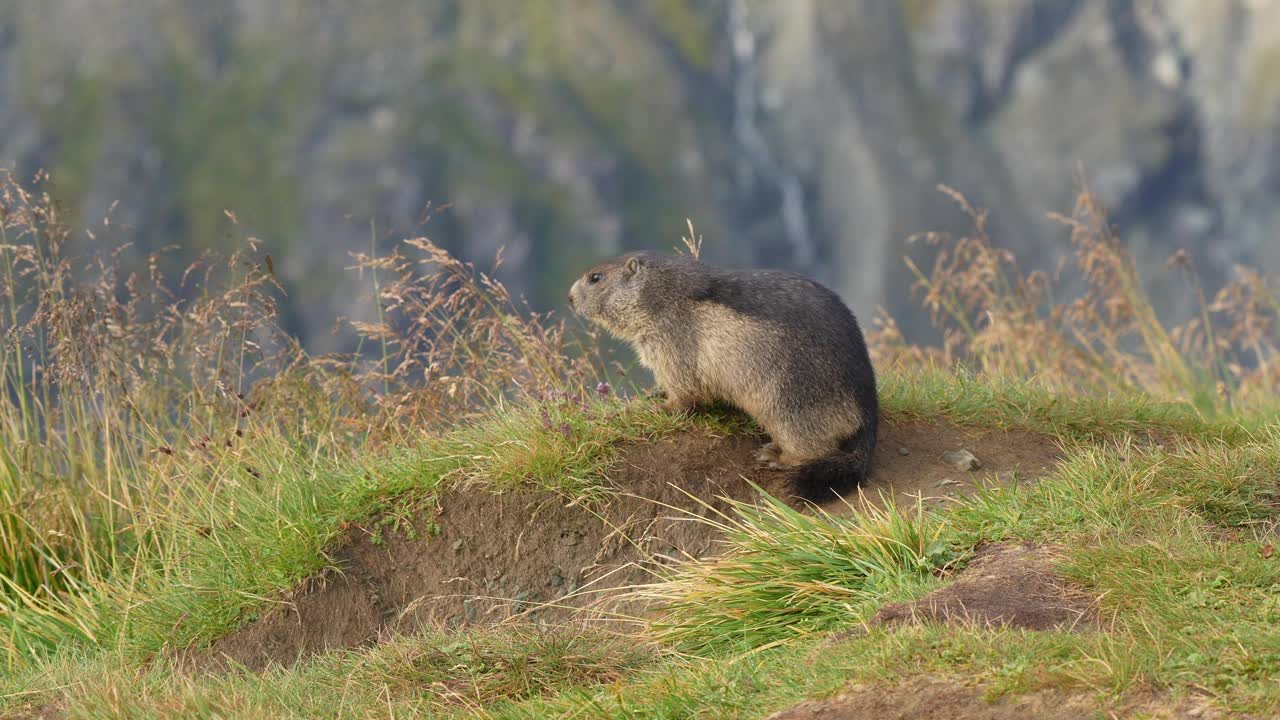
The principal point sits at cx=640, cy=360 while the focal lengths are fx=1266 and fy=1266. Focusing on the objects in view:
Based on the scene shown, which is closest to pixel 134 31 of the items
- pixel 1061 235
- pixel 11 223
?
pixel 1061 235

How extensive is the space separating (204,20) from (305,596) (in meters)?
140

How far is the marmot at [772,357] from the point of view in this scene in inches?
258

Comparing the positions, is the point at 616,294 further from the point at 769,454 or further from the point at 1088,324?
the point at 1088,324

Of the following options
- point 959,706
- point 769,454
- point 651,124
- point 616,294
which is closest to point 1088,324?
point 769,454

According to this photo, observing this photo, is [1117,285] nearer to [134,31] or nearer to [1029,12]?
[134,31]

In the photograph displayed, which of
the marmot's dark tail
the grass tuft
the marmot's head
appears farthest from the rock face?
the grass tuft

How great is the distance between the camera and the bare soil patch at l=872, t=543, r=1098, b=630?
4.50m

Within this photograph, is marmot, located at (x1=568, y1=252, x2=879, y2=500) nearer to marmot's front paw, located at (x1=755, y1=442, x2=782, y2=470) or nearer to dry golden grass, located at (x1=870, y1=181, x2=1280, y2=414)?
marmot's front paw, located at (x1=755, y1=442, x2=782, y2=470)

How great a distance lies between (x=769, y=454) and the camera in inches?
268

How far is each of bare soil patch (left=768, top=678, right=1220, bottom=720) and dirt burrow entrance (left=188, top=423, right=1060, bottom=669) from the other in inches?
90.0

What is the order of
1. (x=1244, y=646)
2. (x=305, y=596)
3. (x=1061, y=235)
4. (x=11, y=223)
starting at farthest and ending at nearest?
(x=1061, y=235) → (x=11, y=223) → (x=305, y=596) → (x=1244, y=646)

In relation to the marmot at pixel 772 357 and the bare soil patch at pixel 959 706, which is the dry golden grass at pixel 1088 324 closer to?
the marmot at pixel 772 357

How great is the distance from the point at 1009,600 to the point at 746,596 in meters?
1.08

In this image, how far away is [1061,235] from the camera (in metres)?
140
